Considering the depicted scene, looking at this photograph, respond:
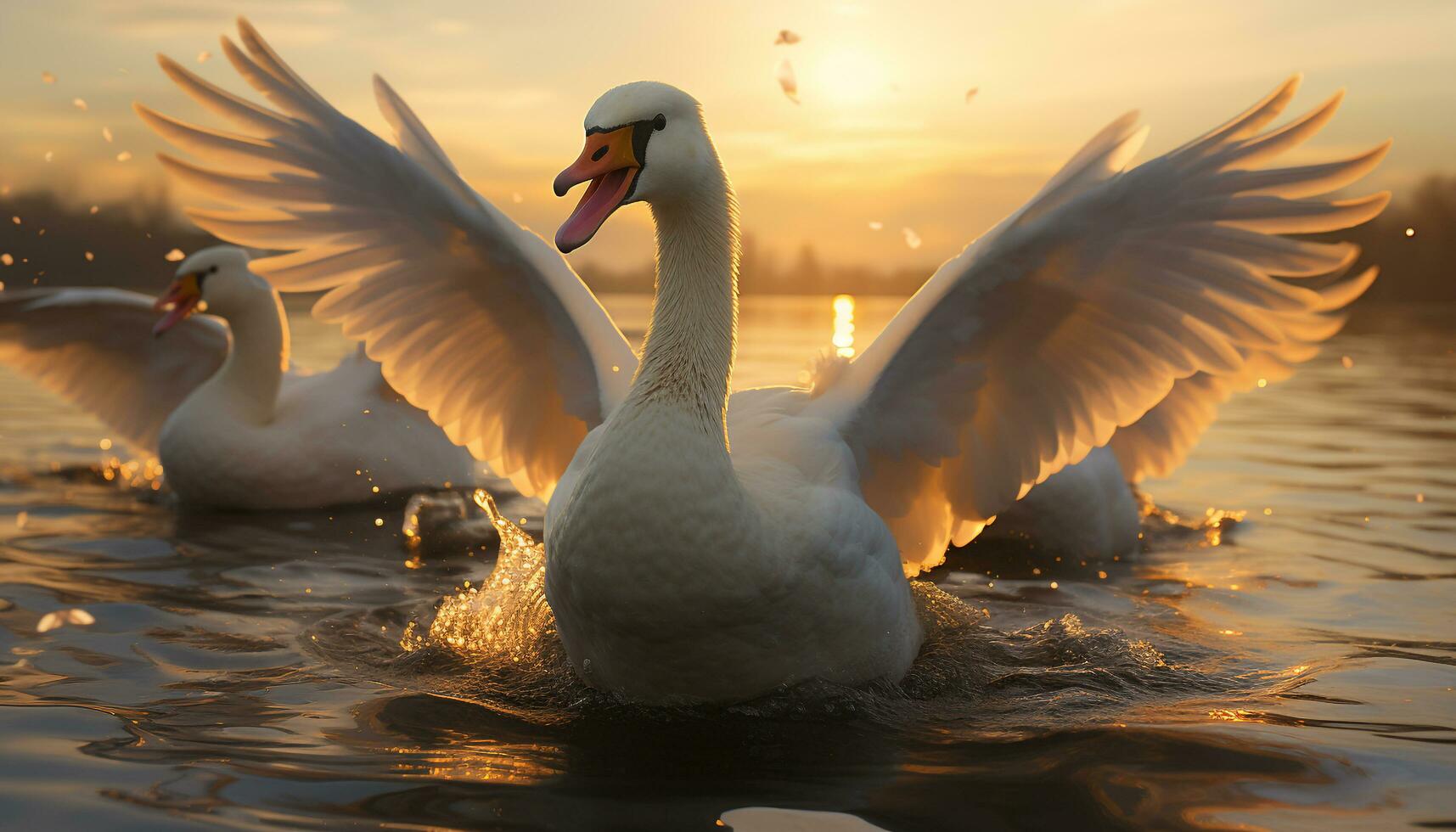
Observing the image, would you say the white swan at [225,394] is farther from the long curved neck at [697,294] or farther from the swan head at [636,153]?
the swan head at [636,153]

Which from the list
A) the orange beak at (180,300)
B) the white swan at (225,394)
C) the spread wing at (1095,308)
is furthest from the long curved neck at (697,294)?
the orange beak at (180,300)

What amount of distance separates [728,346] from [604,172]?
682 mm

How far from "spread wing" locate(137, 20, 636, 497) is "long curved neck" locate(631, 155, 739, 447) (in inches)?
46.0

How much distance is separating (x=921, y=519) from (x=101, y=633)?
3130 mm

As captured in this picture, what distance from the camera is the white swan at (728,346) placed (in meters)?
3.82

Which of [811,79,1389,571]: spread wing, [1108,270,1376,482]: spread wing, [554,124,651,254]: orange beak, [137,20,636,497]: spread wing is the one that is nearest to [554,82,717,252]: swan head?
[554,124,651,254]: orange beak

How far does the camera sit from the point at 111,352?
9.91 m

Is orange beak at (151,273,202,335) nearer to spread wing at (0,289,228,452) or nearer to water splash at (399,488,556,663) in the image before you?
spread wing at (0,289,228,452)

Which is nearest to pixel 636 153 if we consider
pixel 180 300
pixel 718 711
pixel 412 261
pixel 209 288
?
pixel 718 711

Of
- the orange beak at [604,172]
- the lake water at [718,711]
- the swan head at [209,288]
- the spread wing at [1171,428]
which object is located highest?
the swan head at [209,288]

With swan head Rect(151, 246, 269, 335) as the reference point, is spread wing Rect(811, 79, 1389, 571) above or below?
below

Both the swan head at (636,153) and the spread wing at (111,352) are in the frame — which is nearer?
the swan head at (636,153)

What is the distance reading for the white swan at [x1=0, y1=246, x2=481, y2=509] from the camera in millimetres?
8336

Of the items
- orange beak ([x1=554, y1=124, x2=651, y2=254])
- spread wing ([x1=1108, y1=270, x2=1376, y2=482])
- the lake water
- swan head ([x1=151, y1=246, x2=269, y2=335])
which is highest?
swan head ([x1=151, y1=246, x2=269, y2=335])
